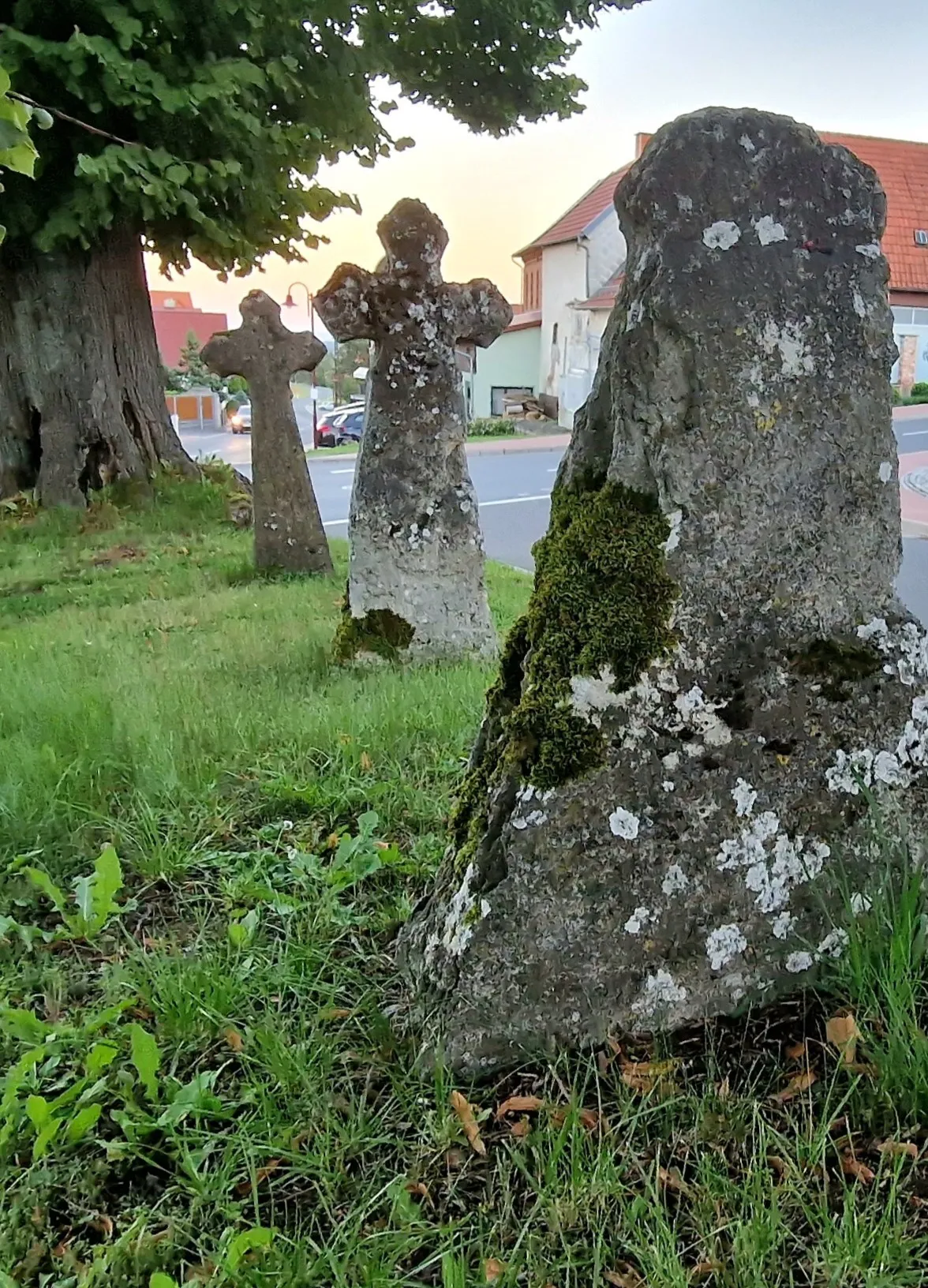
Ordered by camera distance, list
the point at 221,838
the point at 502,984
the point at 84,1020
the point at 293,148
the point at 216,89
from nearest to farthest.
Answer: the point at 502,984 < the point at 84,1020 < the point at 221,838 < the point at 216,89 < the point at 293,148

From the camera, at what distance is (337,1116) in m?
1.87

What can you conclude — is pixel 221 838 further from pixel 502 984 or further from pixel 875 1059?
pixel 875 1059

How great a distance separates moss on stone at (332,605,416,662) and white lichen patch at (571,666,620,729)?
152 inches

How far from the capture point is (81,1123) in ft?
6.11

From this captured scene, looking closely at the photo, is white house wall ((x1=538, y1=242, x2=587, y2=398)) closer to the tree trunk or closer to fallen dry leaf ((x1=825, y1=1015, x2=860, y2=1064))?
the tree trunk

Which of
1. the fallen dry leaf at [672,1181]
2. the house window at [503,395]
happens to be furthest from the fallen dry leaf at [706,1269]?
the house window at [503,395]

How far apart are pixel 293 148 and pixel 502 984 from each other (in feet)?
32.3

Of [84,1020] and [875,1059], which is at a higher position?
[875,1059]

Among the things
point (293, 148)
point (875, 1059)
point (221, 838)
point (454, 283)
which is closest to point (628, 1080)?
point (875, 1059)

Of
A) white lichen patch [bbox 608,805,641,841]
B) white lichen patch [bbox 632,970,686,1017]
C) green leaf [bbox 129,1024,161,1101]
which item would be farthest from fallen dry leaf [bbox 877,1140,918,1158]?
green leaf [bbox 129,1024,161,1101]

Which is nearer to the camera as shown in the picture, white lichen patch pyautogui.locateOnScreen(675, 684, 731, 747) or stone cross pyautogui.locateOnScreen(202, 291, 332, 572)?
white lichen patch pyautogui.locateOnScreen(675, 684, 731, 747)

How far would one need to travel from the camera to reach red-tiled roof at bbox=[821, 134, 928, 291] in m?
31.9

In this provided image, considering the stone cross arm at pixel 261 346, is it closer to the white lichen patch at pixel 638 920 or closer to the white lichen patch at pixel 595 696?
the white lichen patch at pixel 595 696

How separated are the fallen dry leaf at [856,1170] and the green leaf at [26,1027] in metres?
1.62
